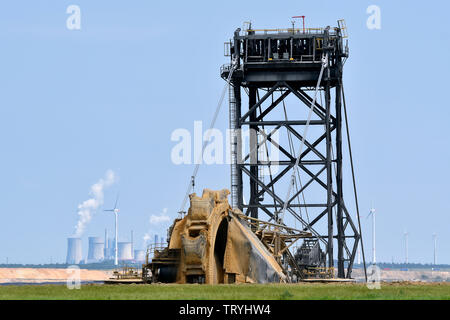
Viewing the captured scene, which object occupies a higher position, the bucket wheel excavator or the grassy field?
the bucket wheel excavator

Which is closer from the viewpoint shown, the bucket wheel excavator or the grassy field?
the grassy field

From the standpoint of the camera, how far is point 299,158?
8775 cm

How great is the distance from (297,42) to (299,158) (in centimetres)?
1064

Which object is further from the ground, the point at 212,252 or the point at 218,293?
the point at 212,252

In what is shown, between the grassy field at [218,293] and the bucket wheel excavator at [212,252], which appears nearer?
the grassy field at [218,293]

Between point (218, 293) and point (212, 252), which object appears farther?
point (212, 252)

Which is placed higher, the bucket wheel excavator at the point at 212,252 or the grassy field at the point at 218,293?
the bucket wheel excavator at the point at 212,252
